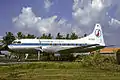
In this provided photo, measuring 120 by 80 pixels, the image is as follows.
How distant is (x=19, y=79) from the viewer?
66.3 ft

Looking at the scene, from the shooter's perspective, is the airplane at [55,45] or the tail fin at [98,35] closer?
the airplane at [55,45]

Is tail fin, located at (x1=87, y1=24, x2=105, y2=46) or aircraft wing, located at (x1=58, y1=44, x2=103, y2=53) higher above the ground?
tail fin, located at (x1=87, y1=24, x2=105, y2=46)

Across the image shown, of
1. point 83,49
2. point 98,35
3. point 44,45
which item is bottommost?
point 83,49

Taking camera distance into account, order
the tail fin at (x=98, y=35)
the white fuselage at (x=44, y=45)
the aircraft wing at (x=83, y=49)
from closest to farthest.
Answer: the white fuselage at (x=44, y=45) < the aircraft wing at (x=83, y=49) < the tail fin at (x=98, y=35)

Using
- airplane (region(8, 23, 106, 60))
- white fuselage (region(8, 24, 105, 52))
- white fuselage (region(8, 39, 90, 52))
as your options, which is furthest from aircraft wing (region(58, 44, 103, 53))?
white fuselage (region(8, 39, 90, 52))

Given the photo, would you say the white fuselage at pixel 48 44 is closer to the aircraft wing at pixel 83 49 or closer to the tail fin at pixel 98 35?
the aircraft wing at pixel 83 49

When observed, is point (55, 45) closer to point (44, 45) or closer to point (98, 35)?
point (44, 45)

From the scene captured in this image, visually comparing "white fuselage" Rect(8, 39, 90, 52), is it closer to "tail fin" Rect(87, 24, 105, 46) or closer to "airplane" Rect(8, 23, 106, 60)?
"airplane" Rect(8, 23, 106, 60)

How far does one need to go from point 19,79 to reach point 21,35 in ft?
273

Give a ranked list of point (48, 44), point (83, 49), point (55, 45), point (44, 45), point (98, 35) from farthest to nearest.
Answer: point (98, 35) → point (83, 49) → point (55, 45) → point (48, 44) → point (44, 45)

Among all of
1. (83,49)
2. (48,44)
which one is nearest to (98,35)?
(83,49)

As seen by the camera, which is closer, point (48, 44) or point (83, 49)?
point (48, 44)

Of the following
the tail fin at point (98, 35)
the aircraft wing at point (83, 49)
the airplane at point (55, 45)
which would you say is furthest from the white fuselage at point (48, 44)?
the tail fin at point (98, 35)

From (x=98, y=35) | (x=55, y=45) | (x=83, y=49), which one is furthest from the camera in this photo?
(x=98, y=35)
